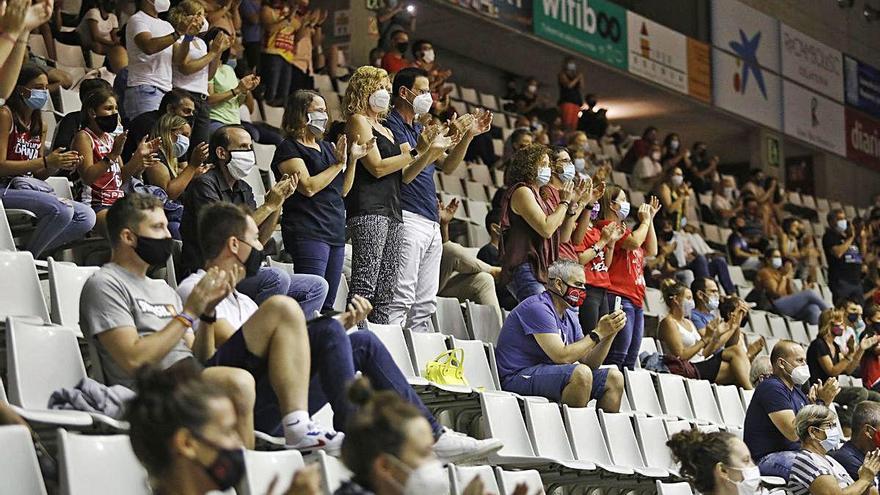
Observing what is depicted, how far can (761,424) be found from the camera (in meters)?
6.19

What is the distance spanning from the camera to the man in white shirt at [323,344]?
3.80 meters

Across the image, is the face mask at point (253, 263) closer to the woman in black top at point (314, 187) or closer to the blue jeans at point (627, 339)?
the woman in black top at point (314, 187)

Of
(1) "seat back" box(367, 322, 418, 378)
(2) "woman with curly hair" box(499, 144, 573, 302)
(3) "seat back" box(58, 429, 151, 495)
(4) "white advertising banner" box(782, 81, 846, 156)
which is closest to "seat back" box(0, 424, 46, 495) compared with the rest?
(3) "seat back" box(58, 429, 151, 495)

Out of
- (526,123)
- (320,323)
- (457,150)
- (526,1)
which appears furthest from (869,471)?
(526,1)

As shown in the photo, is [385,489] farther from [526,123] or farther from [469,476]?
[526,123]

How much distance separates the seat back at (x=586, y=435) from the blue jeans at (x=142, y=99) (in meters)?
2.40

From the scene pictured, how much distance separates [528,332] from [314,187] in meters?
1.11

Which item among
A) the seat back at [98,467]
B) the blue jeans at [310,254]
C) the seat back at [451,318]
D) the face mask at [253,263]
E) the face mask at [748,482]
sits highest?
the blue jeans at [310,254]

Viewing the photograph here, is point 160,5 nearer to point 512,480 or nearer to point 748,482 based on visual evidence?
point 512,480

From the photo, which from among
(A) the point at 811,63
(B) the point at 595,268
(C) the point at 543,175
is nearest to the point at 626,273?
(B) the point at 595,268

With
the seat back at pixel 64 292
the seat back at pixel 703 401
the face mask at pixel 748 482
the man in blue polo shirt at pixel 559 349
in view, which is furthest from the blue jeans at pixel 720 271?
the seat back at pixel 64 292

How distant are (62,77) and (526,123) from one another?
16.5 feet

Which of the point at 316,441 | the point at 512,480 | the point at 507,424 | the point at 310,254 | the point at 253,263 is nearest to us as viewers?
the point at 316,441

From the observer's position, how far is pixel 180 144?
18.3ft
